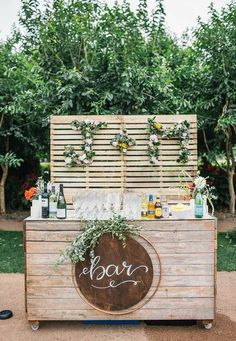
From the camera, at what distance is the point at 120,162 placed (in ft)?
22.3

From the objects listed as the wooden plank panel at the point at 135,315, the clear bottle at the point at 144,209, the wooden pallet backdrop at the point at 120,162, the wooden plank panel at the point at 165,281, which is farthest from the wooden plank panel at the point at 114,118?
the wooden plank panel at the point at 135,315

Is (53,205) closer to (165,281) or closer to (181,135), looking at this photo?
(165,281)

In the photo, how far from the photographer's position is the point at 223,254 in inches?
254

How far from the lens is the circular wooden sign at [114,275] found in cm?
374

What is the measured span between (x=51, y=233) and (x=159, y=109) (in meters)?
4.33

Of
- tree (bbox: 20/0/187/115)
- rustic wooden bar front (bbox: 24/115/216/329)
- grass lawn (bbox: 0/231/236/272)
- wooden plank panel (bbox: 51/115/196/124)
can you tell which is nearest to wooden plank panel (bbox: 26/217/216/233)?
rustic wooden bar front (bbox: 24/115/216/329)

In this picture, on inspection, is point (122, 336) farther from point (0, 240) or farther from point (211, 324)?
point (0, 240)

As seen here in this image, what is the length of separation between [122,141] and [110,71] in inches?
57.8

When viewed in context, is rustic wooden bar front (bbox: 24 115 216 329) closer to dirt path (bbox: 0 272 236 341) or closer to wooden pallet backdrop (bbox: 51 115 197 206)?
dirt path (bbox: 0 272 236 341)

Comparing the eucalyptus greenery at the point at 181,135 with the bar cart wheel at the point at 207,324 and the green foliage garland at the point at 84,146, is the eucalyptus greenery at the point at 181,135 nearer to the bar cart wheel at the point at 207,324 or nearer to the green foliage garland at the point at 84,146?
the green foliage garland at the point at 84,146

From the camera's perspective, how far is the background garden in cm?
726

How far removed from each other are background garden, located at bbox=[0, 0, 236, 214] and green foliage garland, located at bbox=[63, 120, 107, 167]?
472mm

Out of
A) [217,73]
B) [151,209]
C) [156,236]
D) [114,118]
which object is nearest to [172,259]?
[156,236]

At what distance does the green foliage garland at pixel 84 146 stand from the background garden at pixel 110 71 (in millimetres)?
472
